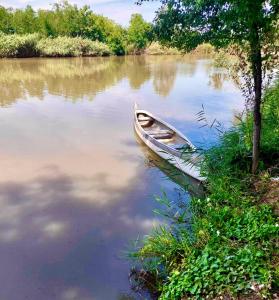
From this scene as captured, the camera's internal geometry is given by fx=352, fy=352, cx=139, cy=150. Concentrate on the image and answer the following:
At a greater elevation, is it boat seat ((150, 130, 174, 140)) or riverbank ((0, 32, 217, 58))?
riverbank ((0, 32, 217, 58))

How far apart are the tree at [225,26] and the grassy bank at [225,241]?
746 millimetres

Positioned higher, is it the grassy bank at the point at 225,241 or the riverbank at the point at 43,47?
the riverbank at the point at 43,47

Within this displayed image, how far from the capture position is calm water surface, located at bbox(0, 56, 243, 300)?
4.37m

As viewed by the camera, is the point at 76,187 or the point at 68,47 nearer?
the point at 76,187

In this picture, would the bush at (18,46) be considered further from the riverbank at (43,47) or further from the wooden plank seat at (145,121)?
the wooden plank seat at (145,121)

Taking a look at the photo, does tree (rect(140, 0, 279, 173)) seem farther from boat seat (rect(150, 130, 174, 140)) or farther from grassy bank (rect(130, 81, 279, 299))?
boat seat (rect(150, 130, 174, 140))

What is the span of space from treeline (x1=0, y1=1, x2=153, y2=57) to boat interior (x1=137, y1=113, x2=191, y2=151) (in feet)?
104

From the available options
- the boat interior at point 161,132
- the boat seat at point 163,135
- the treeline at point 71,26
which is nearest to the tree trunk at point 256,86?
the boat interior at point 161,132

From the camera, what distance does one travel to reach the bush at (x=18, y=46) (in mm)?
34781

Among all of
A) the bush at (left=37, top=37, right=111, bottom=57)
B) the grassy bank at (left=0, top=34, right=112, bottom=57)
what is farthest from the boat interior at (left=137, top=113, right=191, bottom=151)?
the bush at (left=37, top=37, right=111, bottom=57)

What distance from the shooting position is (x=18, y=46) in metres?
35.7

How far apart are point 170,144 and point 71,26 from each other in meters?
42.9

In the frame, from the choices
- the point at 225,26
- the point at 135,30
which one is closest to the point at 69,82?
the point at 225,26

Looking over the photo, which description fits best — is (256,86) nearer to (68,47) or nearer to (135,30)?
(68,47)
